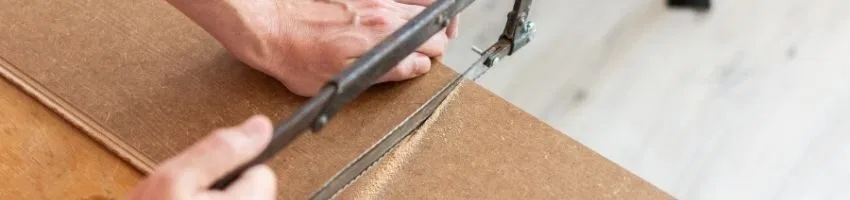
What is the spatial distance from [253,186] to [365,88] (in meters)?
0.14

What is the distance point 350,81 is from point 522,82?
0.84m

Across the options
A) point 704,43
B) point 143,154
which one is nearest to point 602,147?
point 704,43

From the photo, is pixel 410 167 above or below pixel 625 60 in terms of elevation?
above

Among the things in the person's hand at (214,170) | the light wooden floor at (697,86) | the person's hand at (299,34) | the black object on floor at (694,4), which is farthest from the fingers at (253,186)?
the black object on floor at (694,4)

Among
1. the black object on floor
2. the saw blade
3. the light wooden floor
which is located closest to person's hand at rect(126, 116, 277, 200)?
the saw blade

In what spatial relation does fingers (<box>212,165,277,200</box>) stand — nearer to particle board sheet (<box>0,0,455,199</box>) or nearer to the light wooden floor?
particle board sheet (<box>0,0,455,199</box>)

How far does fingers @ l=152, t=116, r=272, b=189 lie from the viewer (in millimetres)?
514

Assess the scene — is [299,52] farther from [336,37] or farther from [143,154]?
[143,154]

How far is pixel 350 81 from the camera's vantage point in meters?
0.60

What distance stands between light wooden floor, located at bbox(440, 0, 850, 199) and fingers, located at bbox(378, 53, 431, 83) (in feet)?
1.83

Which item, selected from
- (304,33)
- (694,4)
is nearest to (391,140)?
(304,33)

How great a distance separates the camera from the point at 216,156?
0.52 metres

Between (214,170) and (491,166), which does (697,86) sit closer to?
(491,166)

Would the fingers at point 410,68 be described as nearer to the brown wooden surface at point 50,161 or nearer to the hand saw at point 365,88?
the hand saw at point 365,88
